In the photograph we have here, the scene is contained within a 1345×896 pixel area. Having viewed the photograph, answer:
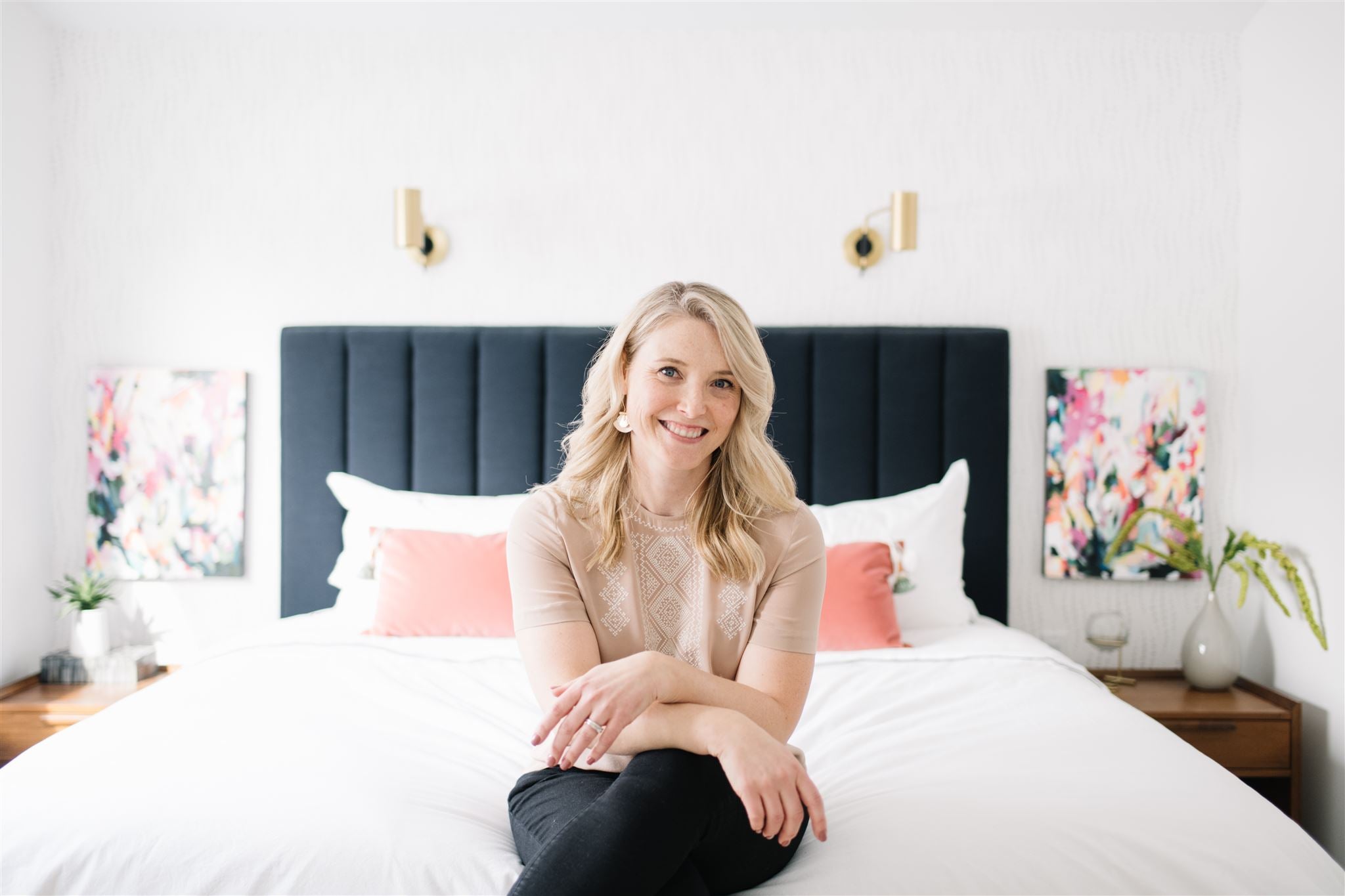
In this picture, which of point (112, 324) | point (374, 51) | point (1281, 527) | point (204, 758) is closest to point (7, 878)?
point (204, 758)

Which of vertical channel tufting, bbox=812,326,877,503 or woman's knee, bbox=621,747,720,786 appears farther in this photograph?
vertical channel tufting, bbox=812,326,877,503

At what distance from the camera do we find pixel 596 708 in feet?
3.80

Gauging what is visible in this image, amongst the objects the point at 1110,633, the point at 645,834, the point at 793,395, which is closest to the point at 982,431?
the point at 793,395

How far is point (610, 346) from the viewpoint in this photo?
147cm

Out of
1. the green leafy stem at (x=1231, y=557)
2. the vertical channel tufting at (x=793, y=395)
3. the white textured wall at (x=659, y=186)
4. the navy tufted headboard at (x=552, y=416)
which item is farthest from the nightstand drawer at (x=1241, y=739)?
the vertical channel tufting at (x=793, y=395)

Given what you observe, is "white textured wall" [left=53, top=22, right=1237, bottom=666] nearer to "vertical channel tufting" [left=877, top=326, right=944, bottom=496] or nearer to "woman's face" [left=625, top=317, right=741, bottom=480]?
"vertical channel tufting" [left=877, top=326, right=944, bottom=496]

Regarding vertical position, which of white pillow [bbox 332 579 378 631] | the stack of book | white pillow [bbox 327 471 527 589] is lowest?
the stack of book

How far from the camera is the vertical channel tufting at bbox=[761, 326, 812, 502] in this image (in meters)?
2.80

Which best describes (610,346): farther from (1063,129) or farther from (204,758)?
(1063,129)

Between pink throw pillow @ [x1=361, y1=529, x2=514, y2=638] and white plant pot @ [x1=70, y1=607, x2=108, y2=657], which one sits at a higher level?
pink throw pillow @ [x1=361, y1=529, x2=514, y2=638]

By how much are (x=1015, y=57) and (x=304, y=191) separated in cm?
236

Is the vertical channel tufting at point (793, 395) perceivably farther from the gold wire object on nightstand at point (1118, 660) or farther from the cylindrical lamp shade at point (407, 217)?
the cylindrical lamp shade at point (407, 217)

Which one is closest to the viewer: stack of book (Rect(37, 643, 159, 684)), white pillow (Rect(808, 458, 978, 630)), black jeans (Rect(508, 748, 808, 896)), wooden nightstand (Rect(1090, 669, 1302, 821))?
black jeans (Rect(508, 748, 808, 896))

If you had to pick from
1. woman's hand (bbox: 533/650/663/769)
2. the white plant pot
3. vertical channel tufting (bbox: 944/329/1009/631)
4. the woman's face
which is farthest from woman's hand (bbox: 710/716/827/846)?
the white plant pot
